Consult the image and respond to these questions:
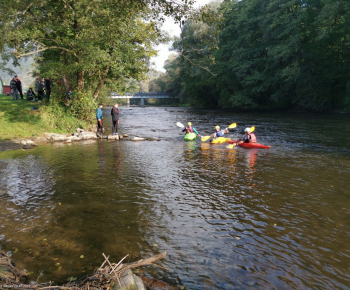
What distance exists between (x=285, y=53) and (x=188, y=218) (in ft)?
113

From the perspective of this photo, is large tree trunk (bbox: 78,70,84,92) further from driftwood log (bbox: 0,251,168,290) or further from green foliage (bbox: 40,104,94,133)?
driftwood log (bbox: 0,251,168,290)

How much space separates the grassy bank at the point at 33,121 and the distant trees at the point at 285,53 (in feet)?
53.5

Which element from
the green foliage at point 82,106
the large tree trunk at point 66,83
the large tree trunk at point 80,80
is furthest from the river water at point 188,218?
the large tree trunk at point 66,83

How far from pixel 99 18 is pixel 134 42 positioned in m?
6.37

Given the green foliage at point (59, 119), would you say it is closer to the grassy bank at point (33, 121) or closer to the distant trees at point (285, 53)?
the grassy bank at point (33, 121)

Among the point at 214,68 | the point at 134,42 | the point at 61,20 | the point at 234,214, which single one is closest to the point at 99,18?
the point at 61,20

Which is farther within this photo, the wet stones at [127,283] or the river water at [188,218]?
the river water at [188,218]

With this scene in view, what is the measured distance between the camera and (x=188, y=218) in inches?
239

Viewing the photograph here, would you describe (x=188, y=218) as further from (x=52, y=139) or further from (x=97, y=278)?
(x=52, y=139)

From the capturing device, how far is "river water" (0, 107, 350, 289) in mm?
4281

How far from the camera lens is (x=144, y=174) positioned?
9555 mm

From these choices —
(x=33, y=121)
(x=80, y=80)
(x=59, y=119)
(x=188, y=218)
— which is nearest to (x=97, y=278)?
(x=188, y=218)

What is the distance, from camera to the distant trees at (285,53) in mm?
33531

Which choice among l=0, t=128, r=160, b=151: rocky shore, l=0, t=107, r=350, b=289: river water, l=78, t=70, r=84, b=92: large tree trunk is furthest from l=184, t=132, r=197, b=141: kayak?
l=78, t=70, r=84, b=92: large tree trunk
